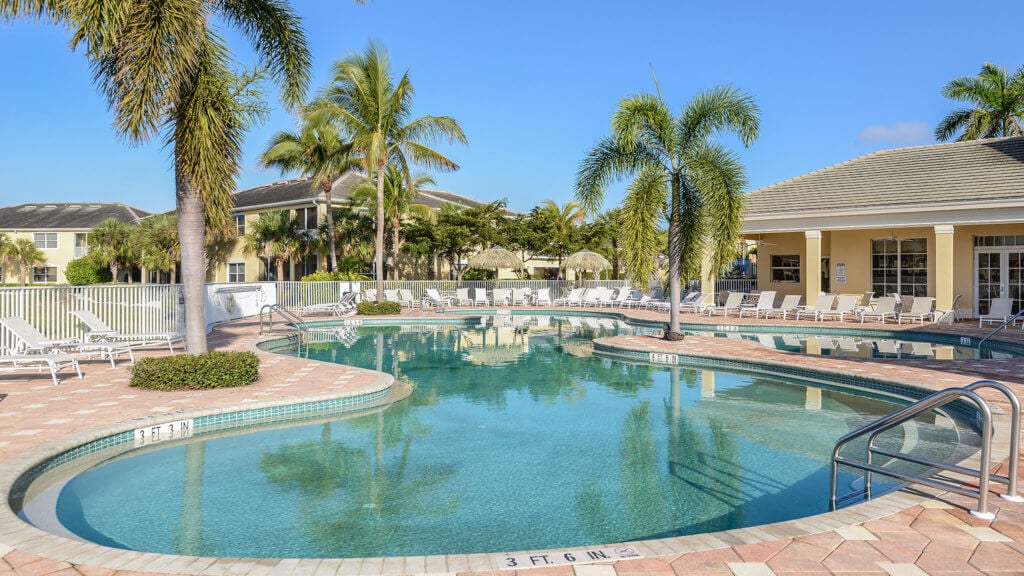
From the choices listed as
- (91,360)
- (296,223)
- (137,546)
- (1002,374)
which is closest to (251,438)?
(137,546)

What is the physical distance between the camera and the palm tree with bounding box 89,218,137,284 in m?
41.9

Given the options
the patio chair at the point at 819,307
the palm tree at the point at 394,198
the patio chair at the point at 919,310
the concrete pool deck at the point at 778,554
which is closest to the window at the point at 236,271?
the palm tree at the point at 394,198

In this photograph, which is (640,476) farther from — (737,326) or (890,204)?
(890,204)

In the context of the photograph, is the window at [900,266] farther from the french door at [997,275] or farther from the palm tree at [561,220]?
the palm tree at [561,220]

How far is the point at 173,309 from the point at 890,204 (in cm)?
2060

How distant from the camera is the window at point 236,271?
37375 millimetres

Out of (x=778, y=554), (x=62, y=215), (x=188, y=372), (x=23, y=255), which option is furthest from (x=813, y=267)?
(x=62, y=215)

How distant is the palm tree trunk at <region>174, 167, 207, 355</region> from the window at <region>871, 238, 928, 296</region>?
21.5m

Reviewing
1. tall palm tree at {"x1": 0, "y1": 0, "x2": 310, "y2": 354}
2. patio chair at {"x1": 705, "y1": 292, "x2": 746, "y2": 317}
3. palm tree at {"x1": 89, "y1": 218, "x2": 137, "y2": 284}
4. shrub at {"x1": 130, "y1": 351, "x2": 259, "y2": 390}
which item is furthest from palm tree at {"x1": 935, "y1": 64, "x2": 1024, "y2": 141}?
palm tree at {"x1": 89, "y1": 218, "x2": 137, "y2": 284}

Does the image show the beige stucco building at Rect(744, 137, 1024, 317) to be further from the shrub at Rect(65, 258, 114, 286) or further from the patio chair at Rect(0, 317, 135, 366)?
the shrub at Rect(65, 258, 114, 286)

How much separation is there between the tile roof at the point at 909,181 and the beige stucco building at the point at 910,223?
1.3 inches

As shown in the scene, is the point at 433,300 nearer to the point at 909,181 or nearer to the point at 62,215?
the point at 909,181

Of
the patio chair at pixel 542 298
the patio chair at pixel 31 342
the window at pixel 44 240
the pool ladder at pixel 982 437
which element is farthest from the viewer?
the window at pixel 44 240

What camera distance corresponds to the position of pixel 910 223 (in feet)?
66.2
